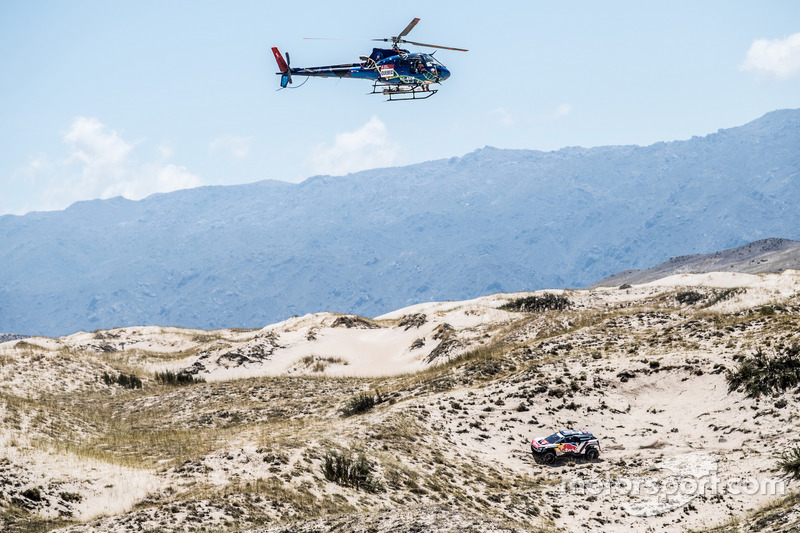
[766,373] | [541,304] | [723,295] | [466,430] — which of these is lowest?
[466,430]

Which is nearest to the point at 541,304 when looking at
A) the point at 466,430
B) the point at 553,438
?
the point at 466,430

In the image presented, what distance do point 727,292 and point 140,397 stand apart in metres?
39.0

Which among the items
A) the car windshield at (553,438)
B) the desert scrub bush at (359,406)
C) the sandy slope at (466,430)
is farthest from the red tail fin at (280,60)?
the car windshield at (553,438)

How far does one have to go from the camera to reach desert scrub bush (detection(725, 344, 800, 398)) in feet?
87.4

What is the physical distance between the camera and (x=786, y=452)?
21781mm

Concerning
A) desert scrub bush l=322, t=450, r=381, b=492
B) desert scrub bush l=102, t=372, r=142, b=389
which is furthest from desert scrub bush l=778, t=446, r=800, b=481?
desert scrub bush l=102, t=372, r=142, b=389

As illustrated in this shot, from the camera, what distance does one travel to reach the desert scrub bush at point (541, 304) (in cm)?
5902

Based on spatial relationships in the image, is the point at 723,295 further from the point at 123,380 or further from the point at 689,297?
the point at 123,380

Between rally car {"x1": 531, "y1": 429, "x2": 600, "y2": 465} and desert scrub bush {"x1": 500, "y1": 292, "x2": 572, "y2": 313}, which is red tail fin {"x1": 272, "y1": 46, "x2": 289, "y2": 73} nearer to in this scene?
desert scrub bush {"x1": 500, "y1": 292, "x2": 572, "y2": 313}

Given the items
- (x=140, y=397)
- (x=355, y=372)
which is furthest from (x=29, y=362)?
(x=355, y=372)

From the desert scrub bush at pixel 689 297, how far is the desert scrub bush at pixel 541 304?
30.2 ft

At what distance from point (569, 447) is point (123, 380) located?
3574cm

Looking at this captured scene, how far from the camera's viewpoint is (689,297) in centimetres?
4988

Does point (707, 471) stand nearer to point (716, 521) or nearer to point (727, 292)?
point (716, 521)
